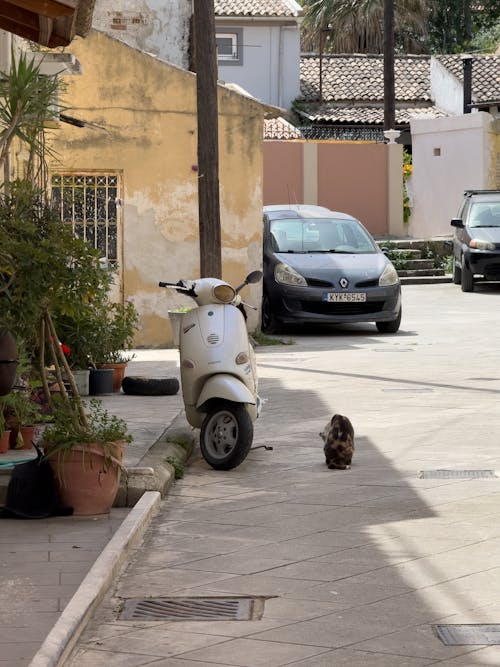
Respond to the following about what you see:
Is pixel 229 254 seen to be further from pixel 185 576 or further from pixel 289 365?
pixel 185 576

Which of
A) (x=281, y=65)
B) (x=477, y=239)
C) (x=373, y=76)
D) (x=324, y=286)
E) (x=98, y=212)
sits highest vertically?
(x=281, y=65)

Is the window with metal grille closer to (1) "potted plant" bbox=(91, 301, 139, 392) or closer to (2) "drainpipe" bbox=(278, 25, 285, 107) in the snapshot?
(1) "potted plant" bbox=(91, 301, 139, 392)

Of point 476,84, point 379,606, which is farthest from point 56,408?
point 476,84

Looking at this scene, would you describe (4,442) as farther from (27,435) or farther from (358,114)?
(358,114)

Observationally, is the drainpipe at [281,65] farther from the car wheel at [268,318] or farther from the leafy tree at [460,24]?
the car wheel at [268,318]

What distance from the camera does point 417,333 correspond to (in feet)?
64.9

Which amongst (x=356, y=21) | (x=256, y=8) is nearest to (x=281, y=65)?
(x=256, y=8)

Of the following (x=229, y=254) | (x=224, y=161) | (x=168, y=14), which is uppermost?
(x=168, y=14)

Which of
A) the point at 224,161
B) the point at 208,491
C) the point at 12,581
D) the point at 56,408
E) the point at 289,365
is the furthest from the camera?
the point at 224,161

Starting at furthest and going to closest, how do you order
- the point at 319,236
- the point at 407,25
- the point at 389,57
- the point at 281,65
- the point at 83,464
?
the point at 407,25 → the point at 281,65 → the point at 389,57 → the point at 319,236 → the point at 83,464

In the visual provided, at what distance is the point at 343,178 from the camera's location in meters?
35.8

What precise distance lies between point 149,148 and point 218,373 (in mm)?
8556

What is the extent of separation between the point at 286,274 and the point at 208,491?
35.4ft

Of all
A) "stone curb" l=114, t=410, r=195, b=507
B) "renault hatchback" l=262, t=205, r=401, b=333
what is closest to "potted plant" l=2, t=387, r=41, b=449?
"stone curb" l=114, t=410, r=195, b=507
